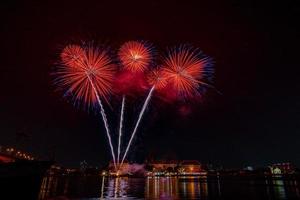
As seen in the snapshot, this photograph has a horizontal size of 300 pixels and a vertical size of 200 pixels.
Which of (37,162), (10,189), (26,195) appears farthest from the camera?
(37,162)

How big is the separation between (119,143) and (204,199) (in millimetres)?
18753

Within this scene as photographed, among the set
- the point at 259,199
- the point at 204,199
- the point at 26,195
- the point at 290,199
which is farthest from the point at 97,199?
the point at 290,199

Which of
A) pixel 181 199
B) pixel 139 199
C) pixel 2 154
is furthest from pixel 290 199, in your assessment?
pixel 2 154

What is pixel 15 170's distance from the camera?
1371 inches

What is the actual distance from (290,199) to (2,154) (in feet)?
136

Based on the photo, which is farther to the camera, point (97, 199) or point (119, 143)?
point (119, 143)

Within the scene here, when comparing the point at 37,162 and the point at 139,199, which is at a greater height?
the point at 37,162

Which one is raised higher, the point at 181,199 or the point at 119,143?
the point at 119,143

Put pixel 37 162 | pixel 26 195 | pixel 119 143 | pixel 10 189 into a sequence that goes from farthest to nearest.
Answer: pixel 119 143 < pixel 37 162 < pixel 26 195 < pixel 10 189

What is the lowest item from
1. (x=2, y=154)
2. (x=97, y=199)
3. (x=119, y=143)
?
(x=97, y=199)

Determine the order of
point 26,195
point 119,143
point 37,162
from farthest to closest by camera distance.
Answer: point 119,143
point 37,162
point 26,195

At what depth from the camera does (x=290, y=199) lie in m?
40.4

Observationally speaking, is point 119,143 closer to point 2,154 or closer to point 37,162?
point 37,162

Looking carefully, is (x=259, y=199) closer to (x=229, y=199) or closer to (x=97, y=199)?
(x=229, y=199)
